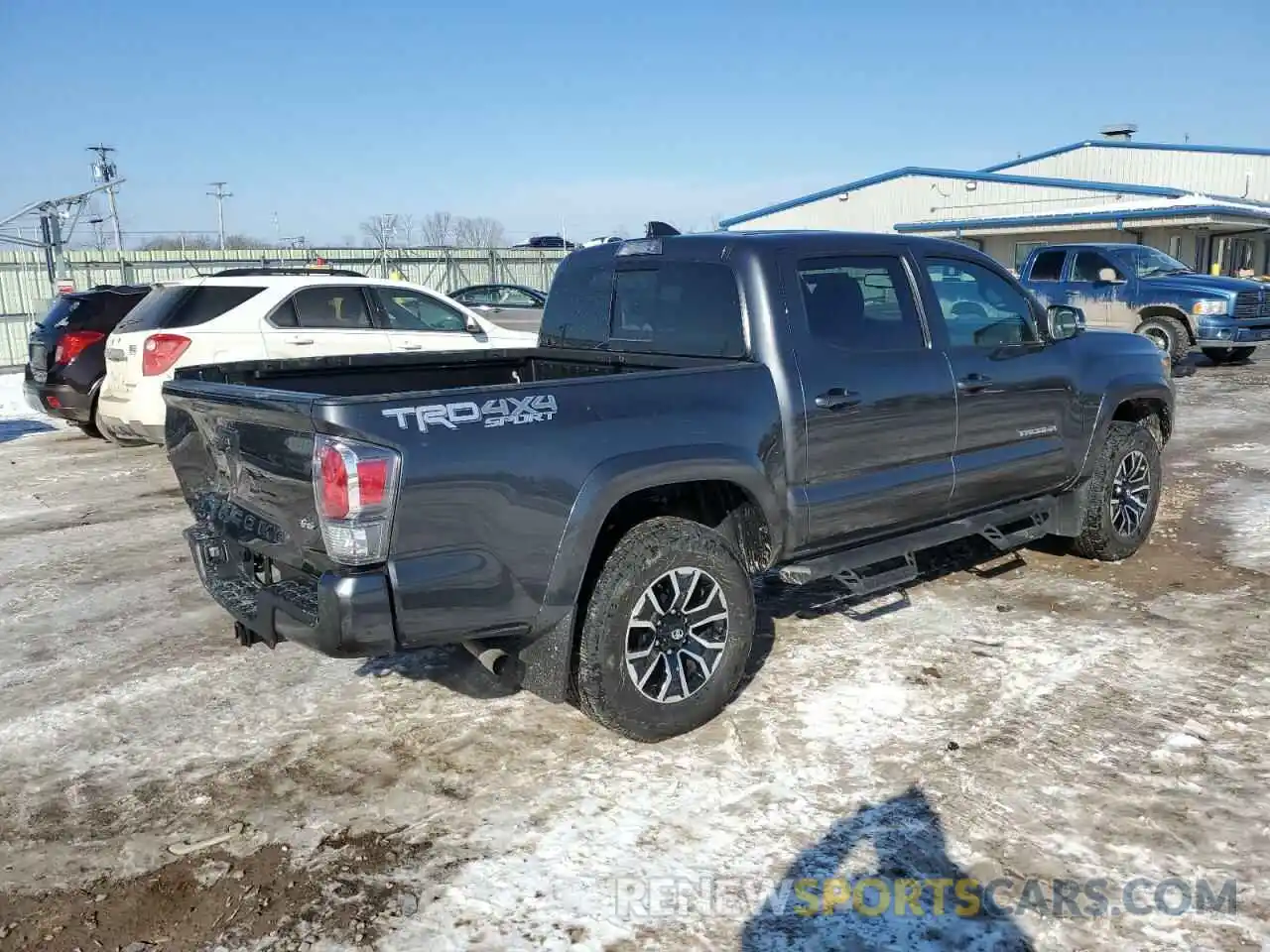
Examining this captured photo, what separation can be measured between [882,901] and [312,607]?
1.99m

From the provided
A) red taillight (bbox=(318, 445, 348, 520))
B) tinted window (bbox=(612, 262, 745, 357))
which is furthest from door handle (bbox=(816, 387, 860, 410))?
red taillight (bbox=(318, 445, 348, 520))

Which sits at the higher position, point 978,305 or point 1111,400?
point 978,305

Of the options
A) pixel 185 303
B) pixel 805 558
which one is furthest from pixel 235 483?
pixel 185 303

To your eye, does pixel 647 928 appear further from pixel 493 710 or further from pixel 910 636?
pixel 910 636

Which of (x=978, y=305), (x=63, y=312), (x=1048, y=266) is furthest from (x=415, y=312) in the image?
(x=1048, y=266)

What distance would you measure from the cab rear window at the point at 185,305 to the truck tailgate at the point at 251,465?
4.74 metres

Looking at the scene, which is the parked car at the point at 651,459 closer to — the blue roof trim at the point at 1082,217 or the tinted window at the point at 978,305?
the tinted window at the point at 978,305

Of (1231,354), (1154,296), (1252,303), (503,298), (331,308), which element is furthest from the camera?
(503,298)

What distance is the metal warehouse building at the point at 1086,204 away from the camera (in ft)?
95.3

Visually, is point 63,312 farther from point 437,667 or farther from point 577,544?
point 577,544

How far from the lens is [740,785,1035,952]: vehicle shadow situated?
2.77 m

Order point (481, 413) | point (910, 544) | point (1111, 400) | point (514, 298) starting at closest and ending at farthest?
point (481, 413), point (910, 544), point (1111, 400), point (514, 298)

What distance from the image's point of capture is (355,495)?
3123 mm

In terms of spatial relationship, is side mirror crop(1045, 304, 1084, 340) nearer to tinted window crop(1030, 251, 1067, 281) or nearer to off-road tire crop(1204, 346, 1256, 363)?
tinted window crop(1030, 251, 1067, 281)
